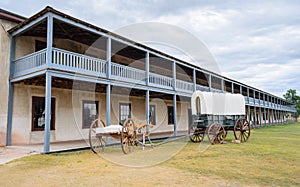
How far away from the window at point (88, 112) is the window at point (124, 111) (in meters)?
2.16

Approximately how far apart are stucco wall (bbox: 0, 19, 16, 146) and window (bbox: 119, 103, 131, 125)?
7.07m

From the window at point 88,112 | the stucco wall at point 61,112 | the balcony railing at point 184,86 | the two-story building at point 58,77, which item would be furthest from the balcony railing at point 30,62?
the balcony railing at point 184,86

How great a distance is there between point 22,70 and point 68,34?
268 cm

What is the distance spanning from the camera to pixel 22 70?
1012cm

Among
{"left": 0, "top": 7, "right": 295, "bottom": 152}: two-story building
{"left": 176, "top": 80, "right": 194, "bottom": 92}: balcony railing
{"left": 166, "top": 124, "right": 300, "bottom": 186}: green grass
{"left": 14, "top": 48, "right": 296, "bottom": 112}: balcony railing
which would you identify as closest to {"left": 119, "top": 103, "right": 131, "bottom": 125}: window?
{"left": 0, "top": 7, "right": 295, "bottom": 152}: two-story building

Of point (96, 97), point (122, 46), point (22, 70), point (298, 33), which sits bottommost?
point (96, 97)

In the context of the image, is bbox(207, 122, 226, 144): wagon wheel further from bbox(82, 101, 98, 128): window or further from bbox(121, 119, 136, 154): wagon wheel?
bbox(82, 101, 98, 128): window

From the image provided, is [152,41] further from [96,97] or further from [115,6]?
[96,97]

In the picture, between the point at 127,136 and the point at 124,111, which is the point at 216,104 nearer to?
the point at 127,136

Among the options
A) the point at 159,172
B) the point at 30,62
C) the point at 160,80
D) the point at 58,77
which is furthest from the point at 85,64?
the point at 159,172

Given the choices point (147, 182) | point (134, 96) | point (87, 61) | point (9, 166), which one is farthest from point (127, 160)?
point (134, 96)

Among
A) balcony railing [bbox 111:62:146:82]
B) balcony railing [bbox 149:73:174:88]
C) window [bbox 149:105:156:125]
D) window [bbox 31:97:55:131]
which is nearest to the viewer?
window [bbox 31:97:55:131]

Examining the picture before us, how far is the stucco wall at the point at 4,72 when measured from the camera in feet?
33.2

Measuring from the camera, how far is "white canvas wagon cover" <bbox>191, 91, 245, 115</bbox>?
11715 mm
